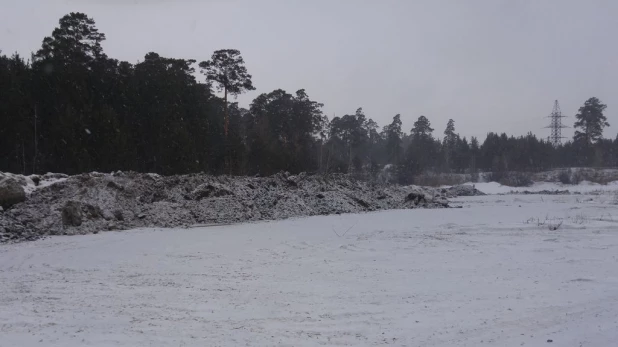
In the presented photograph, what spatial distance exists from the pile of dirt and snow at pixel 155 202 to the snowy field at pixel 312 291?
2.08 meters

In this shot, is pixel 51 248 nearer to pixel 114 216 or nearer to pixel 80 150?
pixel 114 216

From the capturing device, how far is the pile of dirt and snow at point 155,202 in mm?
14570

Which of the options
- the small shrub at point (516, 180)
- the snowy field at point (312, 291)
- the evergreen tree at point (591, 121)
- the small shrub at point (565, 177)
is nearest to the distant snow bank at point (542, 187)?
the small shrub at point (516, 180)

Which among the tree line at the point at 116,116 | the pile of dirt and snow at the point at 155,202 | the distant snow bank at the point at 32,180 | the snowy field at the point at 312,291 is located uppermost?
the tree line at the point at 116,116

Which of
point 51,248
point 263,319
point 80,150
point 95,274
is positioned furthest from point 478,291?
point 80,150

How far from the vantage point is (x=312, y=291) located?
6.98 m

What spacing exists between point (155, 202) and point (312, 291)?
1271cm

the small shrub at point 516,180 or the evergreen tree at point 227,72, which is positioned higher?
the evergreen tree at point 227,72

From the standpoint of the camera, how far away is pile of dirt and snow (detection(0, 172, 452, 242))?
1457cm

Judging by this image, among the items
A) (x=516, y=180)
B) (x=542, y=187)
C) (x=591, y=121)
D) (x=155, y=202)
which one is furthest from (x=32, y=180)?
(x=591, y=121)

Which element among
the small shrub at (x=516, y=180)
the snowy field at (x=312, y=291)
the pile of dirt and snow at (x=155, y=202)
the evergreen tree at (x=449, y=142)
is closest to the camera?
the snowy field at (x=312, y=291)

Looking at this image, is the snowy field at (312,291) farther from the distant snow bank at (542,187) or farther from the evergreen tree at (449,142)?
the evergreen tree at (449,142)

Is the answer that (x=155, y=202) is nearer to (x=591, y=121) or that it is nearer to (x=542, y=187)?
(x=542, y=187)

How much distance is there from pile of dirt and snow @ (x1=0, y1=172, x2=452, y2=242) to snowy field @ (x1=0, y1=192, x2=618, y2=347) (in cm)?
208
